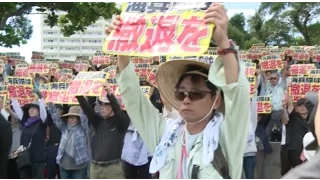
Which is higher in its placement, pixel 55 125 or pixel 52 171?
pixel 55 125

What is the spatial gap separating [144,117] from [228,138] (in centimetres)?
50

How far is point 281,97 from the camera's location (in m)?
8.02

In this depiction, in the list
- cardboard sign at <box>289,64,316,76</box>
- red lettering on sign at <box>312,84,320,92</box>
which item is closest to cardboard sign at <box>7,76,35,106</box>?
red lettering on sign at <box>312,84,320,92</box>

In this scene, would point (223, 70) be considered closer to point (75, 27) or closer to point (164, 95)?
point (164, 95)

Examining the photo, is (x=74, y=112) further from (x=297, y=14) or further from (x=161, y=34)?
(x=297, y=14)

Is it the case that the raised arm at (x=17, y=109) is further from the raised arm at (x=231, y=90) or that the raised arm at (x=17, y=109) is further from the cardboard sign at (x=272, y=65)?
the raised arm at (x=231, y=90)

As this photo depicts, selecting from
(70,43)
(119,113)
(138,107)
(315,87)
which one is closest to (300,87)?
(315,87)

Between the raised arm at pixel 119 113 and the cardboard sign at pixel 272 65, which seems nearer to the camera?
the raised arm at pixel 119 113

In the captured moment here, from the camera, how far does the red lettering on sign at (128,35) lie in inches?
83.7

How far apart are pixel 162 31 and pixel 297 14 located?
33648 mm

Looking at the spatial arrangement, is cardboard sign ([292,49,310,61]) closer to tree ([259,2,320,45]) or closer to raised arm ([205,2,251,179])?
raised arm ([205,2,251,179])

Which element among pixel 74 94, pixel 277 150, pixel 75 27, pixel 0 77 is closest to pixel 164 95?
pixel 74 94

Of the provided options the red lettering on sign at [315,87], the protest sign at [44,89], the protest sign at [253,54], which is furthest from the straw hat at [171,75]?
the protest sign at [253,54]

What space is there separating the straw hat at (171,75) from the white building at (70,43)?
25899 millimetres
